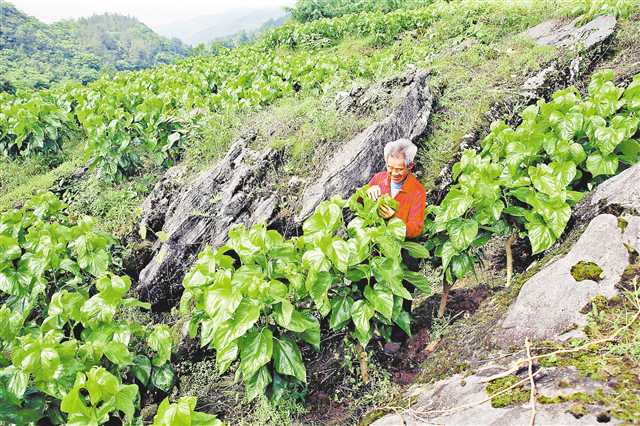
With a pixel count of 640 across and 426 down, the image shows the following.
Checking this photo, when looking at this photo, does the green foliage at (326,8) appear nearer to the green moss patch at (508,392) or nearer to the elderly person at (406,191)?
the elderly person at (406,191)

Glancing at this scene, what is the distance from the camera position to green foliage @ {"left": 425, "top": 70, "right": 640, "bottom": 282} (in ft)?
11.8

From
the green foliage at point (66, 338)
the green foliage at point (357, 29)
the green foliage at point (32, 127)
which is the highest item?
the green foliage at point (357, 29)

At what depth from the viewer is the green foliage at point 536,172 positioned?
11.8ft

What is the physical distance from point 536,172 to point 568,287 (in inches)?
45.6

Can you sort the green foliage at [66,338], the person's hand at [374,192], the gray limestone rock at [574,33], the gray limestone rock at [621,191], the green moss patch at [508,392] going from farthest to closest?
the gray limestone rock at [574,33] → the person's hand at [374,192] → the gray limestone rock at [621,191] → the green foliage at [66,338] → the green moss patch at [508,392]

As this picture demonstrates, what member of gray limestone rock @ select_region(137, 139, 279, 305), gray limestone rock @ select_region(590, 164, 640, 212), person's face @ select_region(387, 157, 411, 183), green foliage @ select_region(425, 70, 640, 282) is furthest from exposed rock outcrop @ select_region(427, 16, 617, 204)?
gray limestone rock @ select_region(137, 139, 279, 305)

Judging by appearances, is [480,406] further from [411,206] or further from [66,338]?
[66,338]

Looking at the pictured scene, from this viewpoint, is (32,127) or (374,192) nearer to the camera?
(374,192)

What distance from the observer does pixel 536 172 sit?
3.66m

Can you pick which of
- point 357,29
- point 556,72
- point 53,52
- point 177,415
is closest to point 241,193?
point 177,415

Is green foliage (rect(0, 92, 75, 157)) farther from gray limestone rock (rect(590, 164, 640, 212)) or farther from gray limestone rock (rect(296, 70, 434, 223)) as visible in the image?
gray limestone rock (rect(590, 164, 640, 212))

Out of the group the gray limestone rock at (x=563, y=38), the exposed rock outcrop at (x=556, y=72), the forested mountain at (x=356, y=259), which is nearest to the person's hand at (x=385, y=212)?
the forested mountain at (x=356, y=259)

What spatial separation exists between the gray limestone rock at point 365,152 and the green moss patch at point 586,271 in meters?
2.78

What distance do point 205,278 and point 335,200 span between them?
3.81 ft
